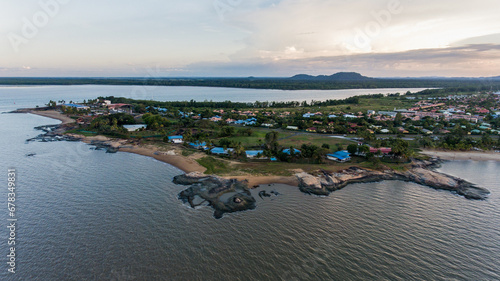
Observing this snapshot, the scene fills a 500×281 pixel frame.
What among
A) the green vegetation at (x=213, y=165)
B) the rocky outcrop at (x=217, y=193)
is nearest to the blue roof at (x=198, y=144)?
the green vegetation at (x=213, y=165)

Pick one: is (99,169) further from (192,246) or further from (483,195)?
(483,195)

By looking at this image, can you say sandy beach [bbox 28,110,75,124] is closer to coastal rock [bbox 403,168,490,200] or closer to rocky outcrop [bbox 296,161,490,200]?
rocky outcrop [bbox 296,161,490,200]

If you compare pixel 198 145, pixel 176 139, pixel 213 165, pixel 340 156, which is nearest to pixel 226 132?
pixel 198 145

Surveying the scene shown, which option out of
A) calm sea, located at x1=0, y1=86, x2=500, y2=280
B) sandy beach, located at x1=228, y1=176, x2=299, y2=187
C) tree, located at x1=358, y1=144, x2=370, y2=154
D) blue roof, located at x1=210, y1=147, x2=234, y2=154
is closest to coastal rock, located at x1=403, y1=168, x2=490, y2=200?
calm sea, located at x1=0, y1=86, x2=500, y2=280

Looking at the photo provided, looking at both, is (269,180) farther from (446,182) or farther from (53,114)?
(53,114)

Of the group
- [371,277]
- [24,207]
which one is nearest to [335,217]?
[371,277]

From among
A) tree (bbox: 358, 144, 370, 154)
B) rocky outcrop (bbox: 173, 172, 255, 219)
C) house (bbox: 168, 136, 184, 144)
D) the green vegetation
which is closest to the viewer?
rocky outcrop (bbox: 173, 172, 255, 219)
